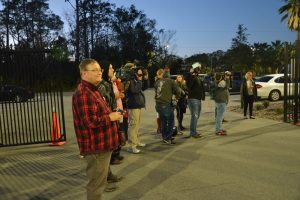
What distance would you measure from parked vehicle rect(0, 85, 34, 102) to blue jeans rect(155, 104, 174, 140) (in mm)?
3062

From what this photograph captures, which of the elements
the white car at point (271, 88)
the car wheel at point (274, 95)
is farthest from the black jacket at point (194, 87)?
the car wheel at point (274, 95)

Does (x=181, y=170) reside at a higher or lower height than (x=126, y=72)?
lower

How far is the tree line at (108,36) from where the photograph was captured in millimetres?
50219

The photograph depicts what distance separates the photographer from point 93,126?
403 cm

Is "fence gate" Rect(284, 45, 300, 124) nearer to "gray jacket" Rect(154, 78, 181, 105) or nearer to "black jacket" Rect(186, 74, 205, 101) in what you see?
"black jacket" Rect(186, 74, 205, 101)

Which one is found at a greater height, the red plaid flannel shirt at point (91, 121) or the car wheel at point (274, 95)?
the red plaid flannel shirt at point (91, 121)

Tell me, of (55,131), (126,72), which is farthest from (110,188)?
(55,131)

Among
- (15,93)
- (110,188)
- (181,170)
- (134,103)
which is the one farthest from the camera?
(15,93)

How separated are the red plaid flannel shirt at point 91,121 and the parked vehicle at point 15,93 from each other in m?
5.10

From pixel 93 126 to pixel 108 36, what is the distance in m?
51.4

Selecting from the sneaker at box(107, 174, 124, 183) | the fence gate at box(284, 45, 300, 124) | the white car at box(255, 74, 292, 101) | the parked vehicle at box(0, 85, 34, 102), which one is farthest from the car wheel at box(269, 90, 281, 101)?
the sneaker at box(107, 174, 124, 183)

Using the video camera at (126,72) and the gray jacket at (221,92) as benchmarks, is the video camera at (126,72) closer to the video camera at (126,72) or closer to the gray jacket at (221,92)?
the video camera at (126,72)

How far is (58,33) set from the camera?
200 ft

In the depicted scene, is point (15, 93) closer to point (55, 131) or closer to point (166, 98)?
point (55, 131)
